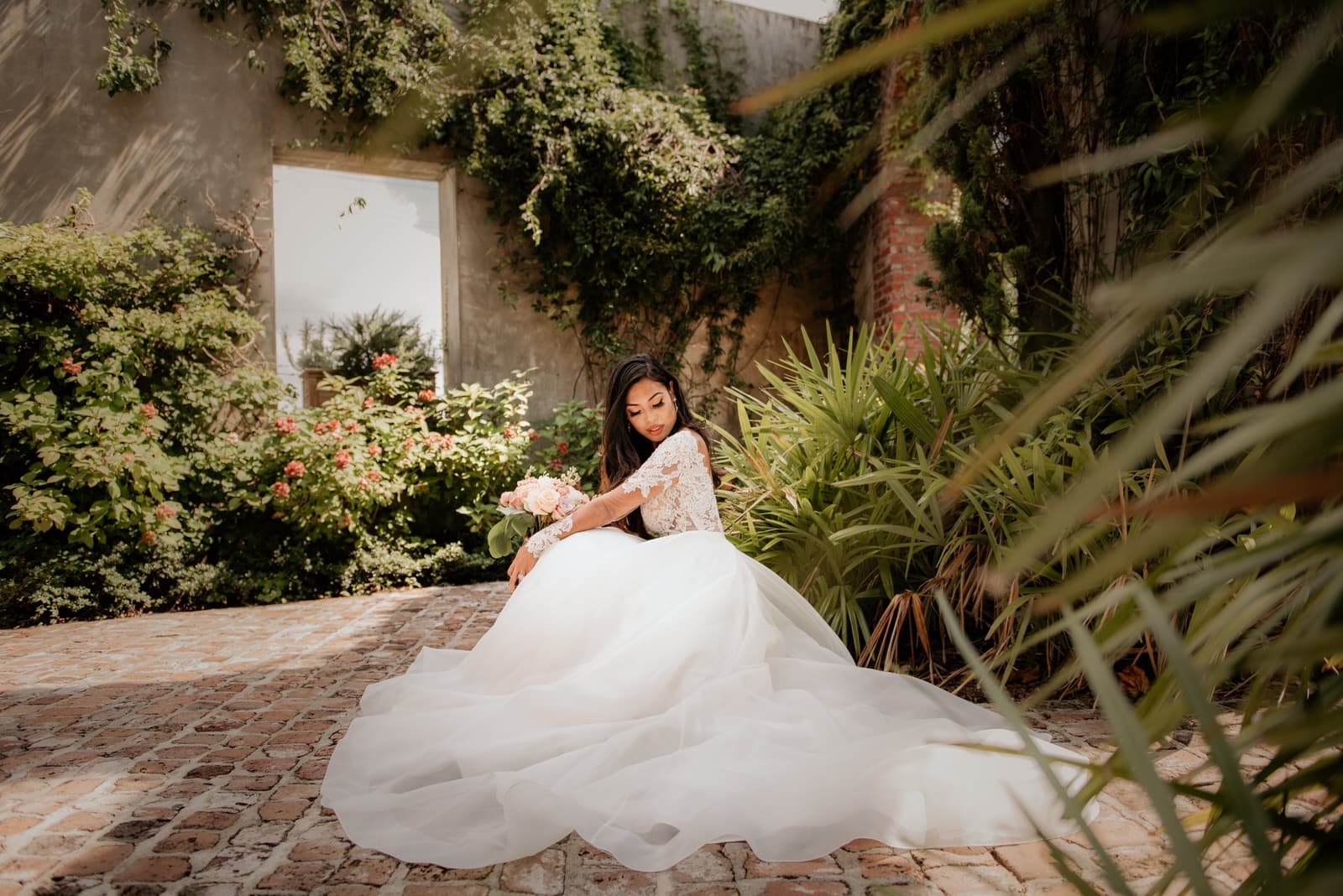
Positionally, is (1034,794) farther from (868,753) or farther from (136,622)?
(136,622)

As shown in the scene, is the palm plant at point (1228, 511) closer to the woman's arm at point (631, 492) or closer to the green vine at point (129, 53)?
the woman's arm at point (631, 492)

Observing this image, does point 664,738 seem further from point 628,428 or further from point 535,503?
point 628,428

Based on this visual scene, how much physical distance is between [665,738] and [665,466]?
1.07 metres

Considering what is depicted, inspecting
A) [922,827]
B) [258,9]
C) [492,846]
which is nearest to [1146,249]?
[922,827]

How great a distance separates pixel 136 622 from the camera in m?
4.57

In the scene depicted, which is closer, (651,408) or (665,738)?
(665,738)

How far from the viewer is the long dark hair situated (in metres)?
2.96

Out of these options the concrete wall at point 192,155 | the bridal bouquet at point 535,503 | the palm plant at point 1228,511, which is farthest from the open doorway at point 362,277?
the palm plant at point 1228,511

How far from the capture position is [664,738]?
1.96 metres

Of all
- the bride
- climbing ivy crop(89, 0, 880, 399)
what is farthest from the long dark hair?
climbing ivy crop(89, 0, 880, 399)

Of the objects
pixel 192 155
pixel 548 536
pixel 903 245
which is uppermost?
pixel 192 155

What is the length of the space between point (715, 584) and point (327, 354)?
292 inches

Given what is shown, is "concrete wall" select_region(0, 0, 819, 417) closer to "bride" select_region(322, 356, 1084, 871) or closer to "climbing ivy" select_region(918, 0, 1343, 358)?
"climbing ivy" select_region(918, 0, 1343, 358)

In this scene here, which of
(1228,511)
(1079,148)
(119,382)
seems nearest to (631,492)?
(1228,511)
